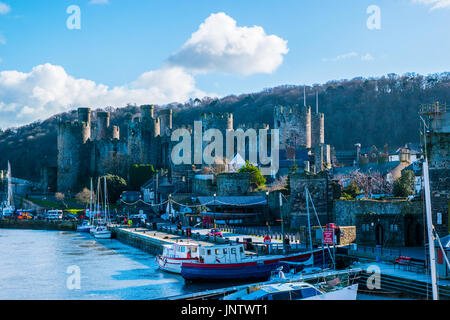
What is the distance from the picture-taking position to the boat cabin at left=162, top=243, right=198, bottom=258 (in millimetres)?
25531

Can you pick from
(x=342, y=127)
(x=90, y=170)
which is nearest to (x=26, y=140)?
(x=90, y=170)

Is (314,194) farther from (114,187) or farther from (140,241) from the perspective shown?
(114,187)

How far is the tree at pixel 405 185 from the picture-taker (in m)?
34.9

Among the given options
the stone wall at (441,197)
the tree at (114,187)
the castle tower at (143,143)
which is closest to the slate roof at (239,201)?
the tree at (114,187)

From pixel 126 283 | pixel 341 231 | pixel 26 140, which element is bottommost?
pixel 126 283

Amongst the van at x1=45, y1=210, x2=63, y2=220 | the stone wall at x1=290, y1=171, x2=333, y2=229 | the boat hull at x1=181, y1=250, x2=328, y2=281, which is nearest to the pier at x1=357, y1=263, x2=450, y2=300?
the boat hull at x1=181, y1=250, x2=328, y2=281

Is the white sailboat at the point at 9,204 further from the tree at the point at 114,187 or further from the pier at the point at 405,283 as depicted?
the pier at the point at 405,283

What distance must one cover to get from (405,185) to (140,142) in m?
37.6

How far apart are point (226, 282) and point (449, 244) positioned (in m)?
8.89

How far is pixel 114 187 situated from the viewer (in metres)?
60.3

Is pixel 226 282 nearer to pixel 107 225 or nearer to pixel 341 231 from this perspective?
pixel 341 231

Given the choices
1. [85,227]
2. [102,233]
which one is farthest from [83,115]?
[102,233]
